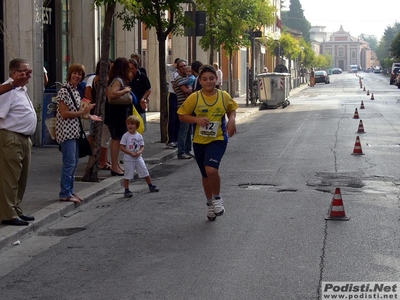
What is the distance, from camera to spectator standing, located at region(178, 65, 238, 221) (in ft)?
32.3

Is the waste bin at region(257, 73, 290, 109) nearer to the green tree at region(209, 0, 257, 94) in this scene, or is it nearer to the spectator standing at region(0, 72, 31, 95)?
the green tree at region(209, 0, 257, 94)

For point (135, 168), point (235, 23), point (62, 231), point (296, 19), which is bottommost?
point (62, 231)

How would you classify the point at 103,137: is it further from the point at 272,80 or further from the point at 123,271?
the point at 272,80

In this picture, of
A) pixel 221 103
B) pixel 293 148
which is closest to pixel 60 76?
pixel 293 148

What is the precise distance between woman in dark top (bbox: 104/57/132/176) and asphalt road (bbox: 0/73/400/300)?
56 centimetres

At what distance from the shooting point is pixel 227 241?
8586mm

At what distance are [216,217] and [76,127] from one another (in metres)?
2.26

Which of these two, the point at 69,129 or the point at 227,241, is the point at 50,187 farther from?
the point at 227,241

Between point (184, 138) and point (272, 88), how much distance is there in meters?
20.7

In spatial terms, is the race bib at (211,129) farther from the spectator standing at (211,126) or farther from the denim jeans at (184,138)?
the denim jeans at (184,138)

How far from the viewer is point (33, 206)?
10680mm

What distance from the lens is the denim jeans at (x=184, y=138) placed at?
1641 centimetres

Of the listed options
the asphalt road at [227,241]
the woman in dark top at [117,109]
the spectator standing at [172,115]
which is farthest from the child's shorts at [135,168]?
the spectator standing at [172,115]

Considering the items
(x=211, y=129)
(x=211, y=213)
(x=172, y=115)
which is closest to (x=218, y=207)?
(x=211, y=213)
